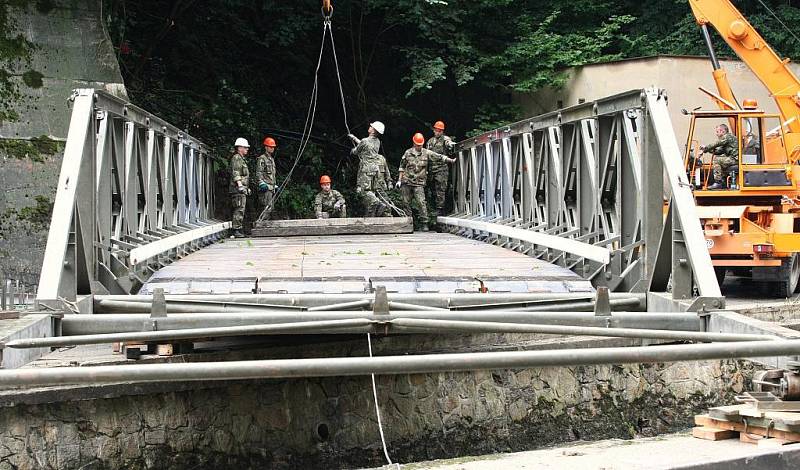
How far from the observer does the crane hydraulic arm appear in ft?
54.2

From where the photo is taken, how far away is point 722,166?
14.4 metres

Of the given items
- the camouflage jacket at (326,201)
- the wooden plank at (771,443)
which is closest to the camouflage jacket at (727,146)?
the camouflage jacket at (326,201)

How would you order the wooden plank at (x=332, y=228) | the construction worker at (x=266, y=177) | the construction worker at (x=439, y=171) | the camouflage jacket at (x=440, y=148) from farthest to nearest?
the construction worker at (x=266, y=177) < the construction worker at (x=439, y=171) < the camouflage jacket at (x=440, y=148) < the wooden plank at (x=332, y=228)

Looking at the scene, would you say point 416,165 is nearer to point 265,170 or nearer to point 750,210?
point 265,170

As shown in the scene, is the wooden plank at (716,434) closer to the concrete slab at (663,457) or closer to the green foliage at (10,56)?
the concrete slab at (663,457)

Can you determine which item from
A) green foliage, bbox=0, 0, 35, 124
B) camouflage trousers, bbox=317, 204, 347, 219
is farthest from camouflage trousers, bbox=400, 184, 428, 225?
green foliage, bbox=0, 0, 35, 124

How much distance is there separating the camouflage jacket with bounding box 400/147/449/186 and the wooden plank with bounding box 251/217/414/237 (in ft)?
6.96

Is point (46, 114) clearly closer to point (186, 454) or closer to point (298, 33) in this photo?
point (186, 454)

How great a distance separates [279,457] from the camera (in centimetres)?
784

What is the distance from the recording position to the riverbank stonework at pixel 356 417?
6.66 metres

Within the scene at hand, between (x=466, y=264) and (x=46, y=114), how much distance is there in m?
7.18

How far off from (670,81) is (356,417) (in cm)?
1481

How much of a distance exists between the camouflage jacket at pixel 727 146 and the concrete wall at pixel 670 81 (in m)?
6.27

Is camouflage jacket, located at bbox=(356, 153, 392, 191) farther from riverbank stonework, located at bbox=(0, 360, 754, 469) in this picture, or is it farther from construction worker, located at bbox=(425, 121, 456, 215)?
riverbank stonework, located at bbox=(0, 360, 754, 469)
